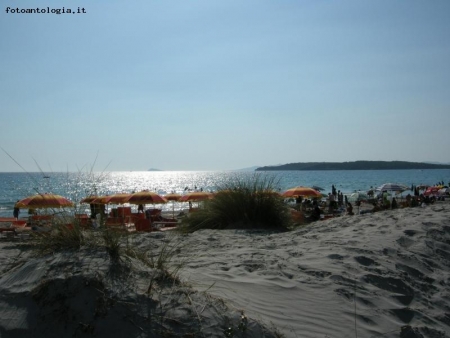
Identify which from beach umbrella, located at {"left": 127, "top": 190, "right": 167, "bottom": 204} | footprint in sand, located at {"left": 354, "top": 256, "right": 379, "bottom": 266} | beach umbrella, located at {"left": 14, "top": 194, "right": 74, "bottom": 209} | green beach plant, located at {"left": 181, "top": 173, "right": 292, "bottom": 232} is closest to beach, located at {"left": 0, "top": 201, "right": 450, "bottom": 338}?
footprint in sand, located at {"left": 354, "top": 256, "right": 379, "bottom": 266}

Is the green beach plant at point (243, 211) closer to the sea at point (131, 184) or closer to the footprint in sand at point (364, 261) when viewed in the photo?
the sea at point (131, 184)

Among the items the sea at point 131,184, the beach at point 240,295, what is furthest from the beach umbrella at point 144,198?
the beach at point 240,295

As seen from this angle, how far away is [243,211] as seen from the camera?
9.77 metres

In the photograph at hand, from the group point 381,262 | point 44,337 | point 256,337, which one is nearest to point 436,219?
point 381,262

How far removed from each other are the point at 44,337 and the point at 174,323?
902 millimetres

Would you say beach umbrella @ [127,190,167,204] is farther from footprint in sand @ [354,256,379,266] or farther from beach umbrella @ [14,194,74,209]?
footprint in sand @ [354,256,379,266]

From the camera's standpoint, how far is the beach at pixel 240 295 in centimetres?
305

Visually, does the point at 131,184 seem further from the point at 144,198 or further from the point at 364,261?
the point at 364,261

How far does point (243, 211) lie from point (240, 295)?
613 centimetres

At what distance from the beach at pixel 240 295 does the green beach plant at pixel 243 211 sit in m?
4.26

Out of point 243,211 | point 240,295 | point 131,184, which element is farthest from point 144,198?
point 131,184

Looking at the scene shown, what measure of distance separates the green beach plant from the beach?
4257 mm

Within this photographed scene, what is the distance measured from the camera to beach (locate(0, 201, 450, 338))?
305 centimetres

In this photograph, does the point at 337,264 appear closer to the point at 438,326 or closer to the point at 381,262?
the point at 381,262
